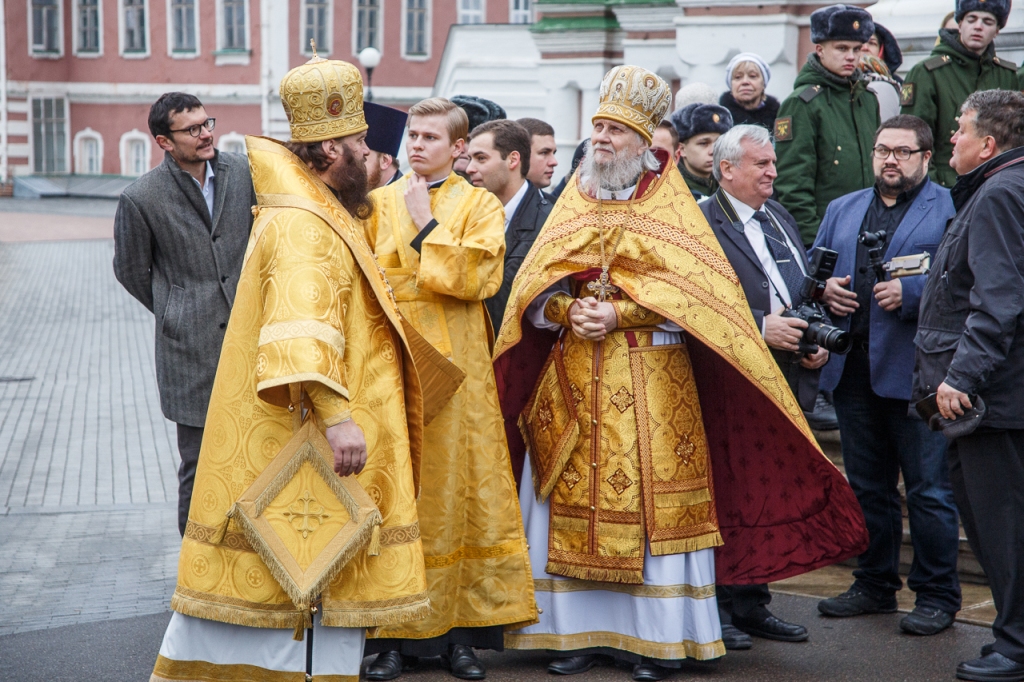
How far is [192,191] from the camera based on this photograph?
505 centimetres

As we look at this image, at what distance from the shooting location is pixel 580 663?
14.9 feet

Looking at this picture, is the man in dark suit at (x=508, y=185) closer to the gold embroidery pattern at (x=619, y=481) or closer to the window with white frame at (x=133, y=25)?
the gold embroidery pattern at (x=619, y=481)

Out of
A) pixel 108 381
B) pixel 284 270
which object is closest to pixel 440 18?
pixel 108 381

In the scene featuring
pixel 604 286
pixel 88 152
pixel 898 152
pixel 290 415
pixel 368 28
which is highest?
pixel 368 28

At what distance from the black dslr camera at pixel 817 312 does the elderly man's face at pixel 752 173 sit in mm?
333

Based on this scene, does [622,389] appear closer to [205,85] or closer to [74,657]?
[74,657]

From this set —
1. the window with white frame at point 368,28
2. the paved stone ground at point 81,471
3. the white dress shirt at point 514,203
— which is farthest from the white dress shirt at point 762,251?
the window with white frame at point 368,28

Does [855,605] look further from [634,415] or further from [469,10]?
[469,10]

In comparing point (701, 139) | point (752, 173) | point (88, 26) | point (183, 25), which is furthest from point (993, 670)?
point (88, 26)

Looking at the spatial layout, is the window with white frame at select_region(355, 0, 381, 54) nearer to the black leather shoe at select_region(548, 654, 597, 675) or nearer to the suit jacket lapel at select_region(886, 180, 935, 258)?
the suit jacket lapel at select_region(886, 180, 935, 258)

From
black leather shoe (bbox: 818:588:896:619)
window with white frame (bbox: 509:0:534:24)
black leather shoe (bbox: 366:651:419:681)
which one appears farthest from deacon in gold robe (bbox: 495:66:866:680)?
window with white frame (bbox: 509:0:534:24)

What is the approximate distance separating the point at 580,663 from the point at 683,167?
270 cm

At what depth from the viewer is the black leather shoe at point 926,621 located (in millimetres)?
4887

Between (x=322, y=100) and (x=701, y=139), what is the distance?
293cm
